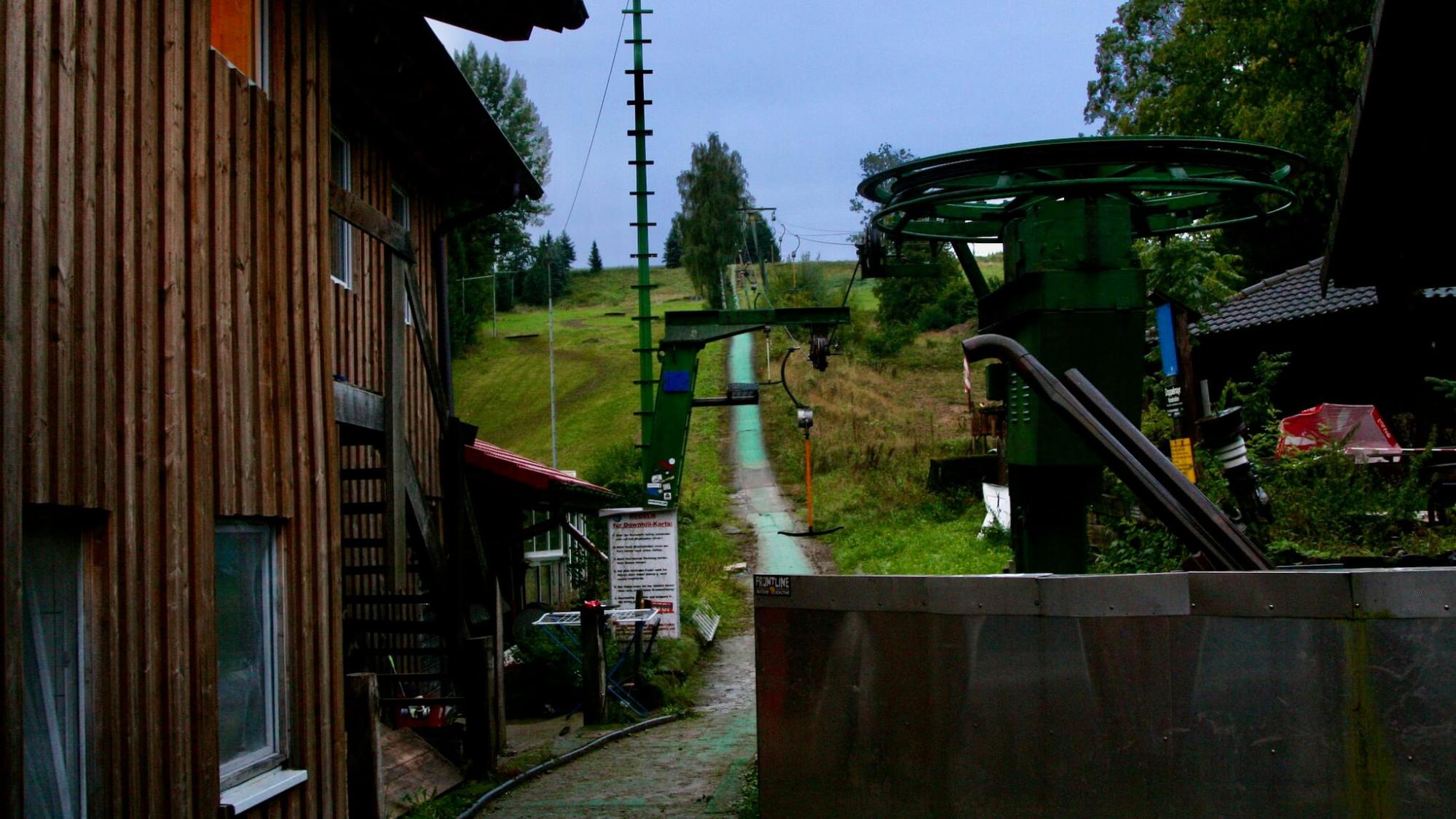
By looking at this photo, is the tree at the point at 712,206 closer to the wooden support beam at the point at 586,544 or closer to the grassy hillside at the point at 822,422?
the grassy hillside at the point at 822,422

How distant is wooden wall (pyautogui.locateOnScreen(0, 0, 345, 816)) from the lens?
5.03 m

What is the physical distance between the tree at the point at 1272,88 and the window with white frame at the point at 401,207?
14.4m

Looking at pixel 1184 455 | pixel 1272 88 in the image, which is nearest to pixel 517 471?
pixel 1184 455

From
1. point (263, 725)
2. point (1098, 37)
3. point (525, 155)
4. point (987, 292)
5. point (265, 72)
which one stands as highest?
point (525, 155)

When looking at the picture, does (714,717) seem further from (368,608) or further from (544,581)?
(544,581)

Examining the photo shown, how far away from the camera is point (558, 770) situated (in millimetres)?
11250

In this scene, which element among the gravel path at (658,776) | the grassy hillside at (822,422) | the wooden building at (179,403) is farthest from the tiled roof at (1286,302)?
the wooden building at (179,403)

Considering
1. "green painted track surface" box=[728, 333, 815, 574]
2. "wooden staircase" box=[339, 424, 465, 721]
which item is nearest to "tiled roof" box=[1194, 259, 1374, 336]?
"green painted track surface" box=[728, 333, 815, 574]

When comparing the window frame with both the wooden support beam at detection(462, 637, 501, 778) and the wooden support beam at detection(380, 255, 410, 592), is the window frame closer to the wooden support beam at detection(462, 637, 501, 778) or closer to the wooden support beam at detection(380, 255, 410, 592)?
the wooden support beam at detection(380, 255, 410, 592)

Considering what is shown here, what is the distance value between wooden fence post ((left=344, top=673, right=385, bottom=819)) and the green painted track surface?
11985 mm

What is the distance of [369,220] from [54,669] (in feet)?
15.1

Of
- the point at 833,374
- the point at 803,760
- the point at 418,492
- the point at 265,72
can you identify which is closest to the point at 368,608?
the point at 418,492

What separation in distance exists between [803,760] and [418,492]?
22.4 ft

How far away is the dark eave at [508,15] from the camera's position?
29.2 ft
